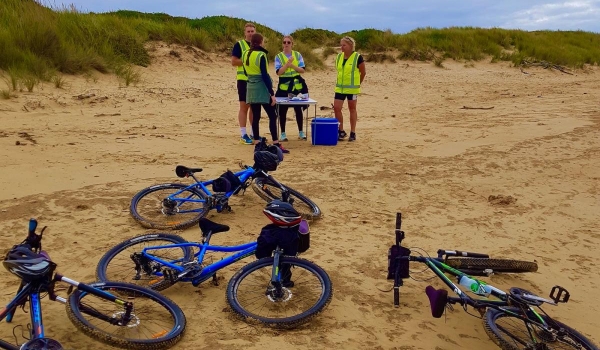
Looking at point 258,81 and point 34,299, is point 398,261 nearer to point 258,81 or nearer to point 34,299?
point 34,299

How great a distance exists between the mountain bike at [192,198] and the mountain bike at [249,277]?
916 millimetres

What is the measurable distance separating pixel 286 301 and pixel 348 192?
2634 mm

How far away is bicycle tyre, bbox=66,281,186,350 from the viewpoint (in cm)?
281

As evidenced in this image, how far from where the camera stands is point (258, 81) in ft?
24.1

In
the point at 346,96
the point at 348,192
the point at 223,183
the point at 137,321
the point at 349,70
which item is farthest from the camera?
the point at 346,96

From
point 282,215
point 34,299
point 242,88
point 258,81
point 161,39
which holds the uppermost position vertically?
point 161,39

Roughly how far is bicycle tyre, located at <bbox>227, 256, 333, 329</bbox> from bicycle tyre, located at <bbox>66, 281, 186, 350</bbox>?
1.20 ft

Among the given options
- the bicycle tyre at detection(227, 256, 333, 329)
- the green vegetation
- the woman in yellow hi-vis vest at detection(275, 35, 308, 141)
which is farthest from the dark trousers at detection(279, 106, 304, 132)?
the bicycle tyre at detection(227, 256, 333, 329)

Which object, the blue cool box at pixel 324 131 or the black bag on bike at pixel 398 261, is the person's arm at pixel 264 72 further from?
the black bag on bike at pixel 398 261

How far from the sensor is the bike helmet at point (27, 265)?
8.51 ft

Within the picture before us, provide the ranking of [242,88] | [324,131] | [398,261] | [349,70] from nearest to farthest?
[398,261]
[242,88]
[324,131]
[349,70]

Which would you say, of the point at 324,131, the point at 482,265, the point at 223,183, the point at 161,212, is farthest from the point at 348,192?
the point at 324,131

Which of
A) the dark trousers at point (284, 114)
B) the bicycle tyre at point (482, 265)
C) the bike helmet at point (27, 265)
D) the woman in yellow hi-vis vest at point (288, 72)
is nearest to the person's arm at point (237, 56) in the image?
the woman in yellow hi-vis vest at point (288, 72)

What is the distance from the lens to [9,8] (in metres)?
12.0
